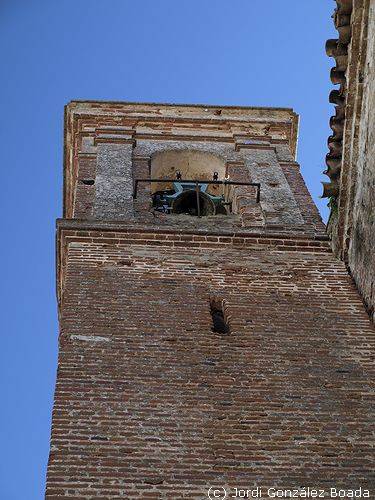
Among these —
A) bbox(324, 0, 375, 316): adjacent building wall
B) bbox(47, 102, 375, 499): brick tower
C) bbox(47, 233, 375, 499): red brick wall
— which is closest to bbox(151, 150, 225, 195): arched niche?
bbox(47, 102, 375, 499): brick tower

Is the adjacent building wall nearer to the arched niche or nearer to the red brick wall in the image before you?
the red brick wall

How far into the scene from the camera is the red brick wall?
9.15m

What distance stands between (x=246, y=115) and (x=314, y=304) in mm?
8279

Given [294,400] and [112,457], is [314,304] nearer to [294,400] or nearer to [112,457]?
[294,400]

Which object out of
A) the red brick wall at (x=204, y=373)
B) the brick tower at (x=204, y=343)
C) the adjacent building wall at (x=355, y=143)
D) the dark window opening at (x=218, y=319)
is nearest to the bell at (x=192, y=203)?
the brick tower at (x=204, y=343)

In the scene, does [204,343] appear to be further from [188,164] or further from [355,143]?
[188,164]

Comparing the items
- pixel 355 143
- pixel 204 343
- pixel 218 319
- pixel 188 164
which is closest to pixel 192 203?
pixel 188 164

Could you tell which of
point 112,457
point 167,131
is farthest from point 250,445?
point 167,131

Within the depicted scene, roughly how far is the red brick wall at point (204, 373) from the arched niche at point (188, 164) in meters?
4.81

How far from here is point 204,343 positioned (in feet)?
36.9

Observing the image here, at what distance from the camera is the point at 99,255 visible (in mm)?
13180

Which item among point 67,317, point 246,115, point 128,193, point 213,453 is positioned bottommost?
point 213,453

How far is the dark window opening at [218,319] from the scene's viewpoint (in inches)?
469

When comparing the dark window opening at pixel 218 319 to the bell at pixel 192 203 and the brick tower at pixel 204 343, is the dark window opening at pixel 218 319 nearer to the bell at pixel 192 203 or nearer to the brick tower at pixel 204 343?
the brick tower at pixel 204 343
